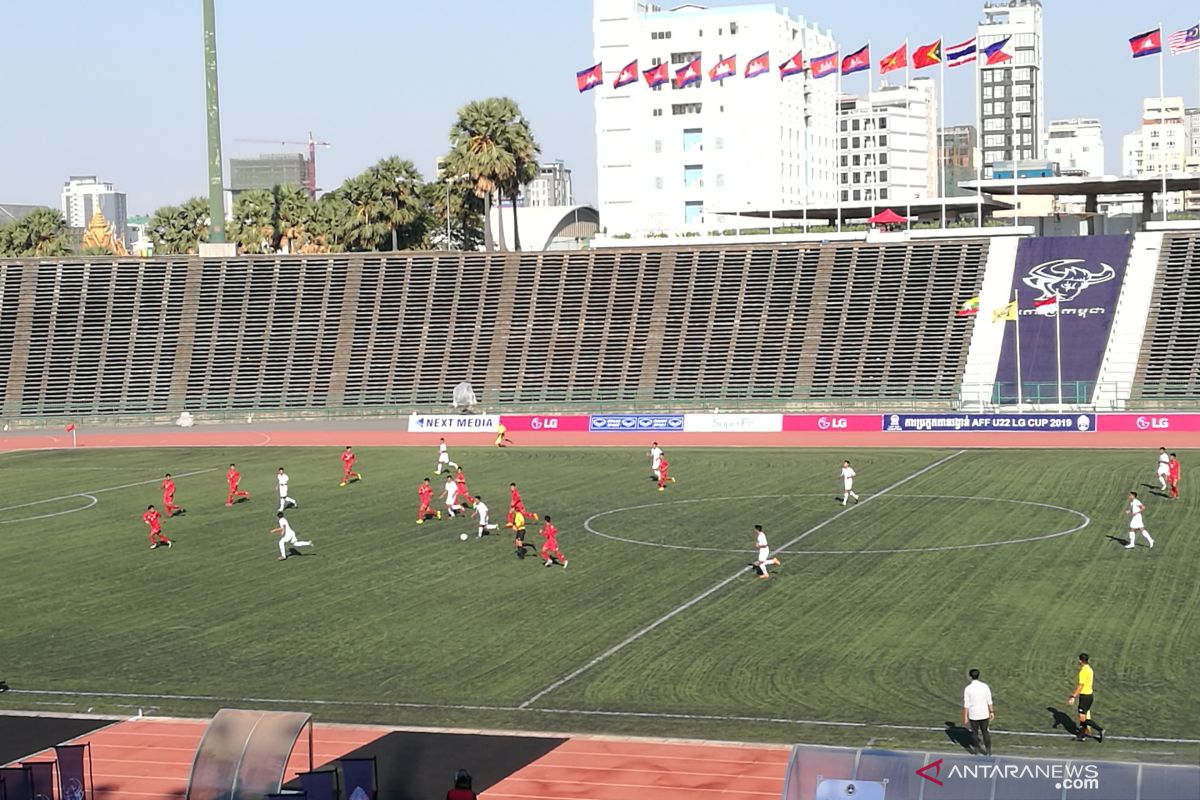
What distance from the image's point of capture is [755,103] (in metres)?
172

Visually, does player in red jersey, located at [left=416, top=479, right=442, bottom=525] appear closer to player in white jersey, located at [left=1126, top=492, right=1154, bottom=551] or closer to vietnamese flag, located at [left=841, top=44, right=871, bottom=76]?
player in white jersey, located at [left=1126, top=492, right=1154, bottom=551]

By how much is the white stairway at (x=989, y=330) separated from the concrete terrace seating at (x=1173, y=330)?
7.56 metres

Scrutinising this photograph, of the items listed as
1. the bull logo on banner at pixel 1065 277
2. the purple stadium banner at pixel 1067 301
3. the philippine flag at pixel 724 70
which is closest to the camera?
the purple stadium banner at pixel 1067 301

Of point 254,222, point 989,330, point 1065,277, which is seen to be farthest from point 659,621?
point 254,222

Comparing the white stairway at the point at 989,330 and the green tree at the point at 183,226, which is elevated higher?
the green tree at the point at 183,226

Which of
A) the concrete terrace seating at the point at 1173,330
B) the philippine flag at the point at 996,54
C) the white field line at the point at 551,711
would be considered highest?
the philippine flag at the point at 996,54

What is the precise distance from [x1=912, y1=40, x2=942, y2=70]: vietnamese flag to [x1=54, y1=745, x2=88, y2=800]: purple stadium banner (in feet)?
250

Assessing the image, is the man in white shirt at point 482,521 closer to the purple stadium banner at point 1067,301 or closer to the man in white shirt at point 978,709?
the man in white shirt at point 978,709

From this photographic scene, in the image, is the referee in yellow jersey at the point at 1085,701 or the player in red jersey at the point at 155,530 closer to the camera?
the referee in yellow jersey at the point at 1085,701

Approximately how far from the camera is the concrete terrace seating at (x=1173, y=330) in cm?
7669

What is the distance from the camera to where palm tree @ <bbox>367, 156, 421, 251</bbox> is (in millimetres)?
112062

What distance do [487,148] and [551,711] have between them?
3319 inches

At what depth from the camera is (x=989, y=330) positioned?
275ft

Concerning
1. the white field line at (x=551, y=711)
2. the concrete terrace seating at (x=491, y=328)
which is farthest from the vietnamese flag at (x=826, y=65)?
the white field line at (x=551, y=711)
